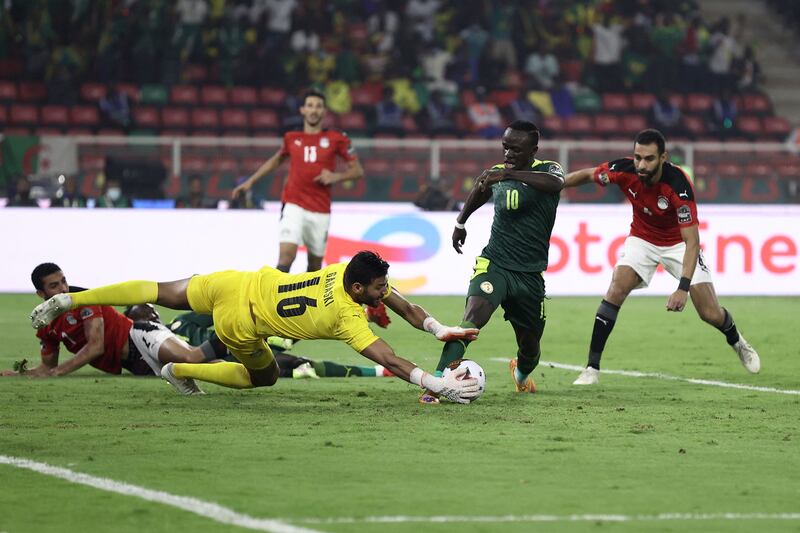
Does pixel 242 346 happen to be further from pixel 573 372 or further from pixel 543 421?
pixel 573 372

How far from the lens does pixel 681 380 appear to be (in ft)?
36.8

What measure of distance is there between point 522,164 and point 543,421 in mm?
1973

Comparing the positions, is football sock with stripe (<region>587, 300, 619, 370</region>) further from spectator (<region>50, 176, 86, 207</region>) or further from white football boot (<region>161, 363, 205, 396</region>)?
spectator (<region>50, 176, 86, 207</region>)

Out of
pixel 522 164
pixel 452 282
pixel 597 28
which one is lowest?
pixel 452 282

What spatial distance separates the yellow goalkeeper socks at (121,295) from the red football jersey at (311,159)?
5.98m

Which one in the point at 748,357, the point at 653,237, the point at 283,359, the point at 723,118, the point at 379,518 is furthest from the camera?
the point at 723,118

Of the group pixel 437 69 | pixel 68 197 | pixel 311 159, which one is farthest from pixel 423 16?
pixel 311 159

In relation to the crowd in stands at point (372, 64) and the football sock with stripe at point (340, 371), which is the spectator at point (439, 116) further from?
the football sock with stripe at point (340, 371)

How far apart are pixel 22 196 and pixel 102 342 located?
976 centimetres

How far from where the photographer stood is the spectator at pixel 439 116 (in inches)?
1089

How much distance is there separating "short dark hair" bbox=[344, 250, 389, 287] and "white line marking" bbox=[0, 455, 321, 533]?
232 centimetres

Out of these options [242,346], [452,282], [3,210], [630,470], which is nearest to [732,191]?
[452,282]

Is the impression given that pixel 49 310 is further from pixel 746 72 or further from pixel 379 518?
pixel 746 72

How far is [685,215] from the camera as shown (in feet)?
33.9
